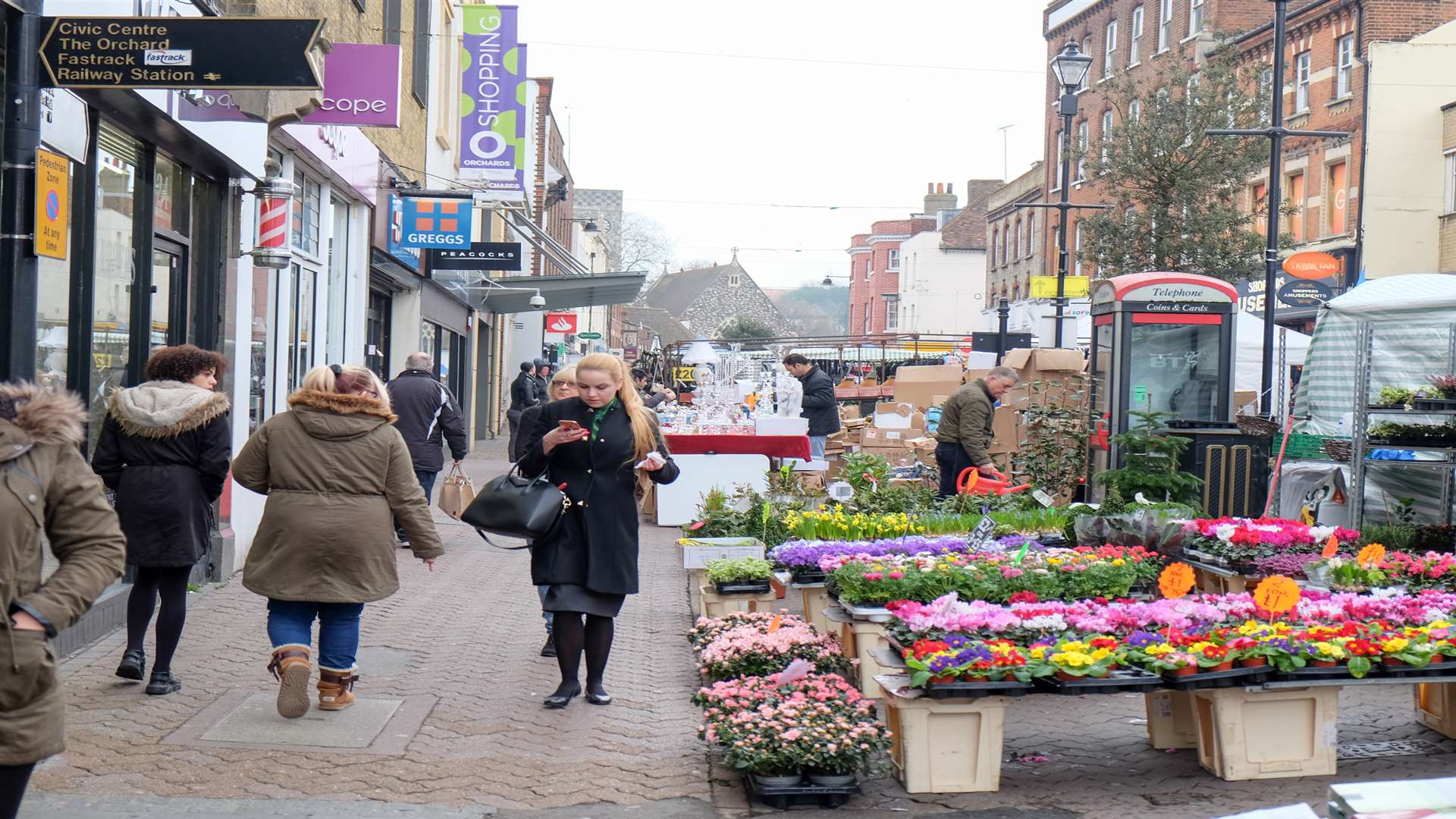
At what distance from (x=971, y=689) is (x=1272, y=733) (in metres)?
1.30

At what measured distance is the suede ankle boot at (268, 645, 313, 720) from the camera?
6355mm

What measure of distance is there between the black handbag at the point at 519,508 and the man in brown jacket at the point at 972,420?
23.6 ft

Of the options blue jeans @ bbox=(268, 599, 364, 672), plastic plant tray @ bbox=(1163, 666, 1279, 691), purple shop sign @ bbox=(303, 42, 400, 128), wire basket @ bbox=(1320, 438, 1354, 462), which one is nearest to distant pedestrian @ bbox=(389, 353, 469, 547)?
purple shop sign @ bbox=(303, 42, 400, 128)

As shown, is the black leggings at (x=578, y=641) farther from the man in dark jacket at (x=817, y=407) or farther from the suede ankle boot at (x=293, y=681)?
the man in dark jacket at (x=817, y=407)

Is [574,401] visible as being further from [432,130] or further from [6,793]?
[432,130]

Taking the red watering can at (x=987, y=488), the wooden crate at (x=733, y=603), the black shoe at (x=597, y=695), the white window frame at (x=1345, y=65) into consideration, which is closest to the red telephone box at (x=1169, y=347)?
the red watering can at (x=987, y=488)

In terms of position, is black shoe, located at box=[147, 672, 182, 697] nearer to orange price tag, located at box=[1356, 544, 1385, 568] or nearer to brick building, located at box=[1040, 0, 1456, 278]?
orange price tag, located at box=[1356, 544, 1385, 568]

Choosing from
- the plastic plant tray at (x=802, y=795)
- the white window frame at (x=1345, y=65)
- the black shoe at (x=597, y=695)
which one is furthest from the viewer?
the white window frame at (x=1345, y=65)

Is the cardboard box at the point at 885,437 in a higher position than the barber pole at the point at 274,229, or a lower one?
lower

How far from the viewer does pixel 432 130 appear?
19.9m

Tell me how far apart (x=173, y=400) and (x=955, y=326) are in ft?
235

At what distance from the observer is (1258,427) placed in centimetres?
1365

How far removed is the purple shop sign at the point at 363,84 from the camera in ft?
36.3

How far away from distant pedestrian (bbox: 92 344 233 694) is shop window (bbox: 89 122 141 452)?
1657mm
